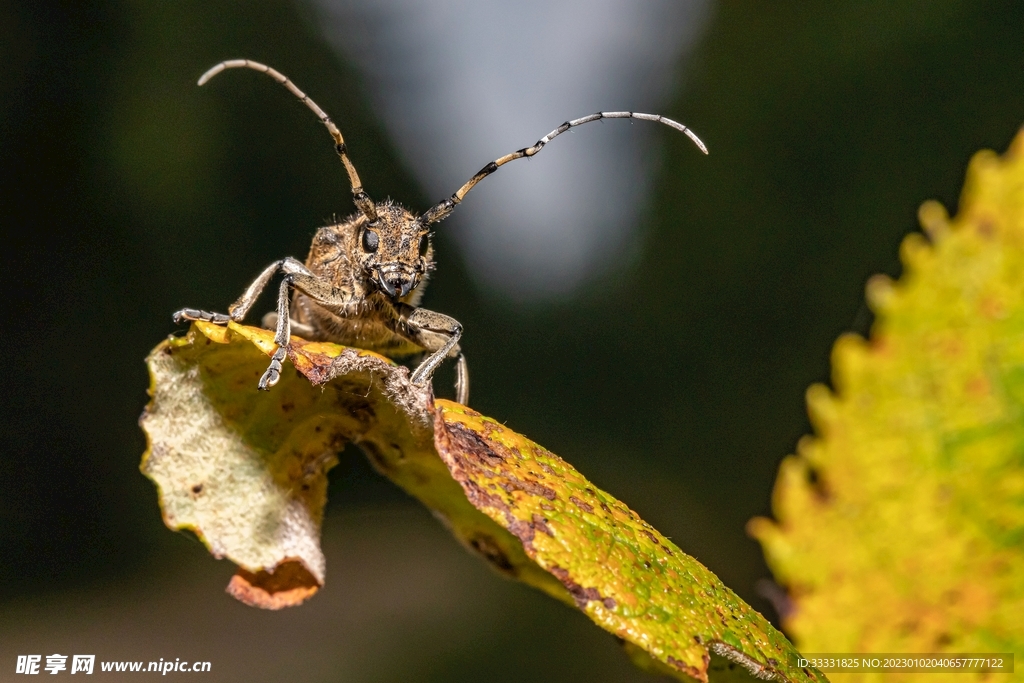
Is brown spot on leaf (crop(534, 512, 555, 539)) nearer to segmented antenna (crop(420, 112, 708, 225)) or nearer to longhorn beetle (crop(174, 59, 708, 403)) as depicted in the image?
longhorn beetle (crop(174, 59, 708, 403))

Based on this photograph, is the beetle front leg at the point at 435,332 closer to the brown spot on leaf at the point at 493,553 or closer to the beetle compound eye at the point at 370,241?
the beetle compound eye at the point at 370,241

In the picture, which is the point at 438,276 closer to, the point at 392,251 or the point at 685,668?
the point at 392,251

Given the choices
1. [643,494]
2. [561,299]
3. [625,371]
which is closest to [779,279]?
[625,371]

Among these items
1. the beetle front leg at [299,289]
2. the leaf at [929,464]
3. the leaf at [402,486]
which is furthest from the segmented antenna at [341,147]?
the leaf at [929,464]

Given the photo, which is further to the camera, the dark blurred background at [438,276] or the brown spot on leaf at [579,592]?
the dark blurred background at [438,276]

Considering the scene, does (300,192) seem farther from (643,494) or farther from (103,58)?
(643,494)

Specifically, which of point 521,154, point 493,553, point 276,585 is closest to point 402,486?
point 493,553

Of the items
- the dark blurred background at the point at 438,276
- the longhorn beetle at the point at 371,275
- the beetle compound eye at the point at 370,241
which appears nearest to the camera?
the longhorn beetle at the point at 371,275

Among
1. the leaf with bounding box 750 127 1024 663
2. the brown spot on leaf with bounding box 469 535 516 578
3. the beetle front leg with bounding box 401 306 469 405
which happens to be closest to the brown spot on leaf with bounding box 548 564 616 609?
the brown spot on leaf with bounding box 469 535 516 578
